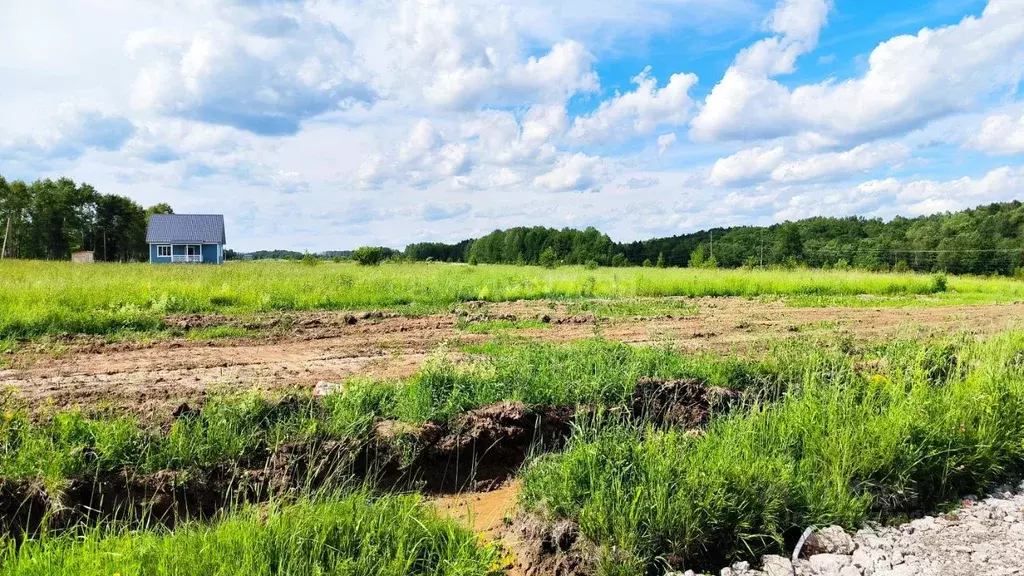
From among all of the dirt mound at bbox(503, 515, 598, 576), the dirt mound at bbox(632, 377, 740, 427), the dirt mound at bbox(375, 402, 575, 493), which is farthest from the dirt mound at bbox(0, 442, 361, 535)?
the dirt mound at bbox(632, 377, 740, 427)

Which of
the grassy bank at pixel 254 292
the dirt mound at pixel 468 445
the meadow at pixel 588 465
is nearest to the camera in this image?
the meadow at pixel 588 465

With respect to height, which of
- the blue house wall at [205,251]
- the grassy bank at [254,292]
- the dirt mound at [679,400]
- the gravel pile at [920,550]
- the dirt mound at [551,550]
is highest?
the blue house wall at [205,251]

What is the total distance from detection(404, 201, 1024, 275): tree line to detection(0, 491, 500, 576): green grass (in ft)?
176

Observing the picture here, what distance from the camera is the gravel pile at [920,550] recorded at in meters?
4.31

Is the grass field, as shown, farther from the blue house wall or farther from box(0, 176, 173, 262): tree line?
box(0, 176, 173, 262): tree line

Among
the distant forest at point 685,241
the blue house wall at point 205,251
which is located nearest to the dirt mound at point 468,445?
the distant forest at point 685,241

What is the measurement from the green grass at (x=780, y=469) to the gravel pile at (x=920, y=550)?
0.18 meters

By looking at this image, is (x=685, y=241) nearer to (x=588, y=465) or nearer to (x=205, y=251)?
(x=205, y=251)

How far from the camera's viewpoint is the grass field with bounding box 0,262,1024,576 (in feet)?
13.1

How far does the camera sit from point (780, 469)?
504 cm

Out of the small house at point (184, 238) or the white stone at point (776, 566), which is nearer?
the white stone at point (776, 566)

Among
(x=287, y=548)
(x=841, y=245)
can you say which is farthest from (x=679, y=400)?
(x=841, y=245)

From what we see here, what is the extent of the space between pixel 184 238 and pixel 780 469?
159ft

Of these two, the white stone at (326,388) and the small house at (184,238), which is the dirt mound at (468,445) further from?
the small house at (184,238)
